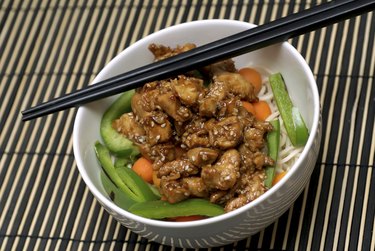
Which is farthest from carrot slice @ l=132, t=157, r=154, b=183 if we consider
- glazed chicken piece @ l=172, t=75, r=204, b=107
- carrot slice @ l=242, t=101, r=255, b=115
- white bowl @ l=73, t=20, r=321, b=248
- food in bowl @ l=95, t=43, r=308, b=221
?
carrot slice @ l=242, t=101, r=255, b=115

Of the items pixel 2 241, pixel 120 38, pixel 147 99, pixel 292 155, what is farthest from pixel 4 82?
pixel 292 155

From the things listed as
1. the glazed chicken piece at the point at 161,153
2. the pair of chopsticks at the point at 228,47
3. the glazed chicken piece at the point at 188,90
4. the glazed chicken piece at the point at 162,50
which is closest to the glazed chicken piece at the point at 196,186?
the glazed chicken piece at the point at 161,153

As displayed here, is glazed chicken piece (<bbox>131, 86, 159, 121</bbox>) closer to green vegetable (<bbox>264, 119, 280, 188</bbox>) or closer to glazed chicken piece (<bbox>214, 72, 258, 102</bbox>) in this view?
glazed chicken piece (<bbox>214, 72, 258, 102</bbox>)

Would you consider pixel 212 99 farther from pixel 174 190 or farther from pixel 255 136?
pixel 174 190

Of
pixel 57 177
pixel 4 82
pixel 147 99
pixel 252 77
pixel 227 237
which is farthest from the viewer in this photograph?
pixel 4 82

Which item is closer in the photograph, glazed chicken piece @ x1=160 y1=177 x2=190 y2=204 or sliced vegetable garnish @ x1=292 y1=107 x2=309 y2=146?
glazed chicken piece @ x1=160 y1=177 x2=190 y2=204

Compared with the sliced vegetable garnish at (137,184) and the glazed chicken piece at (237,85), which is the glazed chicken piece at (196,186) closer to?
the sliced vegetable garnish at (137,184)

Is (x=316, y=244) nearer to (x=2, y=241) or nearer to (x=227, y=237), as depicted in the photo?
(x=227, y=237)
